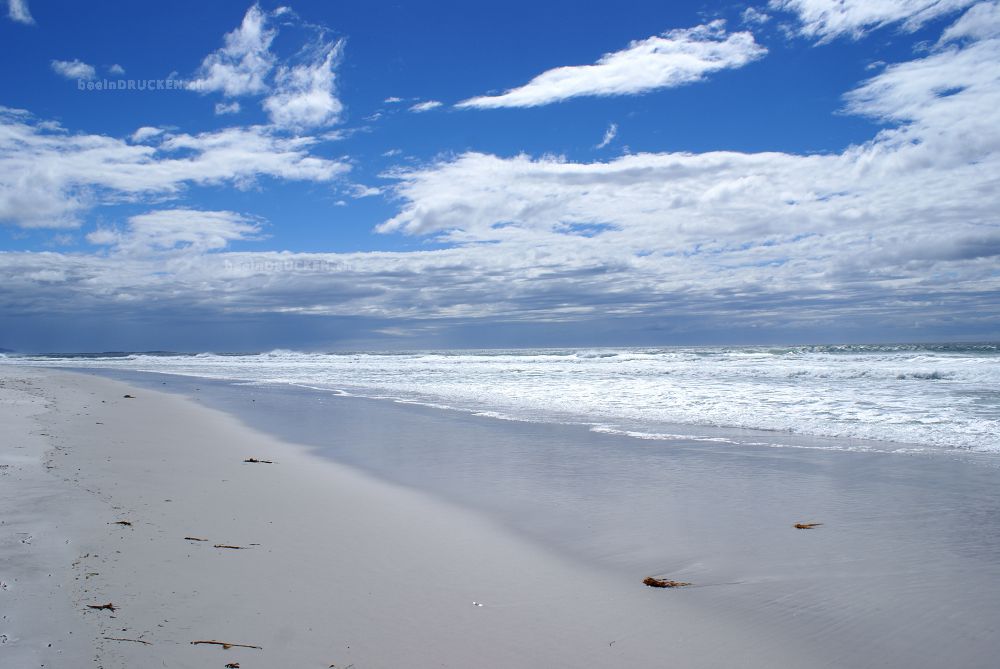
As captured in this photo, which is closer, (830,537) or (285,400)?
(830,537)

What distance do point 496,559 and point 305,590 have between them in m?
1.47

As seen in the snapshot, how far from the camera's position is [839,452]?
9.23 m

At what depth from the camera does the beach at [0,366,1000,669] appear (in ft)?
11.0

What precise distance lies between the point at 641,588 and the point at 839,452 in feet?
20.7

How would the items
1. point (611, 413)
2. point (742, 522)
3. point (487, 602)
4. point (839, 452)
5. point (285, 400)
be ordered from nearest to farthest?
point (487, 602) → point (742, 522) → point (839, 452) → point (611, 413) → point (285, 400)

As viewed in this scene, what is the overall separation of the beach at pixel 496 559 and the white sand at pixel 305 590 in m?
0.02

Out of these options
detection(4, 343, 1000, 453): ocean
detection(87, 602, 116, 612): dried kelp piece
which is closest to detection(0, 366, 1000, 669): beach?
detection(87, 602, 116, 612): dried kelp piece

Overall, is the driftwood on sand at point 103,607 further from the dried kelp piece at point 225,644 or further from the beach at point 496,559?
the dried kelp piece at point 225,644

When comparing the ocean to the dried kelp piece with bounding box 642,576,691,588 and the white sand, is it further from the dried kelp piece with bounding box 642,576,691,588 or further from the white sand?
the white sand

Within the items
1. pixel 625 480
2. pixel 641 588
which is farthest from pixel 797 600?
pixel 625 480

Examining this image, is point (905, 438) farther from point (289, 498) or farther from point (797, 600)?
point (289, 498)

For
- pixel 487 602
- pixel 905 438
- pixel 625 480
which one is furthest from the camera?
pixel 905 438

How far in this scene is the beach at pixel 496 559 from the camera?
11.0ft

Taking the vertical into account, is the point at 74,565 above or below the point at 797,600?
above
